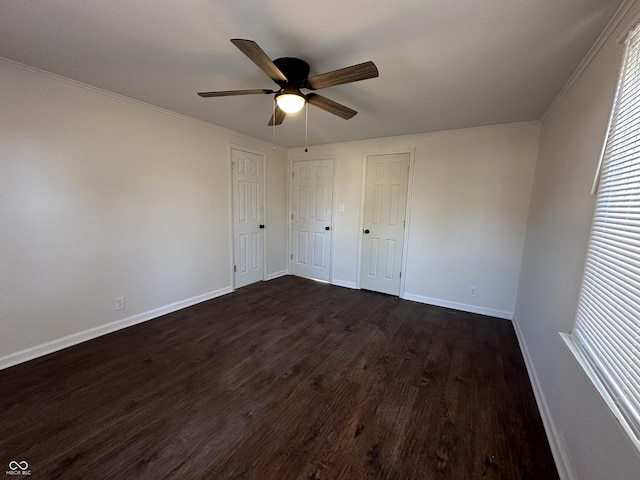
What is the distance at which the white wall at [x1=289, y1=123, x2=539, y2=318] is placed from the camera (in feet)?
10.1

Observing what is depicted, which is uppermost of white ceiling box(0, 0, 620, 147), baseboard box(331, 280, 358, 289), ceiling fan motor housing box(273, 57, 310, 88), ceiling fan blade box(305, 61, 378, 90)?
white ceiling box(0, 0, 620, 147)

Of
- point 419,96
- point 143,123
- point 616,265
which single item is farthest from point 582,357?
point 143,123

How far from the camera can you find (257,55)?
1393 millimetres

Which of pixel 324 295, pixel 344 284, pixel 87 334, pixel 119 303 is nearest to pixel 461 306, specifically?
pixel 344 284

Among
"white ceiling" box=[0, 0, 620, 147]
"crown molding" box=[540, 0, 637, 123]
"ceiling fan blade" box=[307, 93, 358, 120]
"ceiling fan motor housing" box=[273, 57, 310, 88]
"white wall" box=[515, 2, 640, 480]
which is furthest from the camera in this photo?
"ceiling fan blade" box=[307, 93, 358, 120]

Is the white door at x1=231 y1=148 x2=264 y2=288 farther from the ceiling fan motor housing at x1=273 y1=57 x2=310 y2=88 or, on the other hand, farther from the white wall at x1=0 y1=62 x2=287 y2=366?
the ceiling fan motor housing at x1=273 y1=57 x2=310 y2=88

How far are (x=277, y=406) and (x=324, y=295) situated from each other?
2.21m

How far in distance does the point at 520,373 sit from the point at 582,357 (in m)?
1.09

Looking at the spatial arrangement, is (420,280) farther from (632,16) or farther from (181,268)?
(181,268)

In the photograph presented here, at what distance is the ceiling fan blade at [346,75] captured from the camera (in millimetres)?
1437

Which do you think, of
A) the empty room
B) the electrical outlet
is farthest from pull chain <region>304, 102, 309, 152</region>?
the electrical outlet

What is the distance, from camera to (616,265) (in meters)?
1.11

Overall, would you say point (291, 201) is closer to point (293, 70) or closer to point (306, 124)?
point (306, 124)

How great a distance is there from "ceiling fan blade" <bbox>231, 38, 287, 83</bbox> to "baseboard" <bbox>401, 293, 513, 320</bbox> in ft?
10.5
